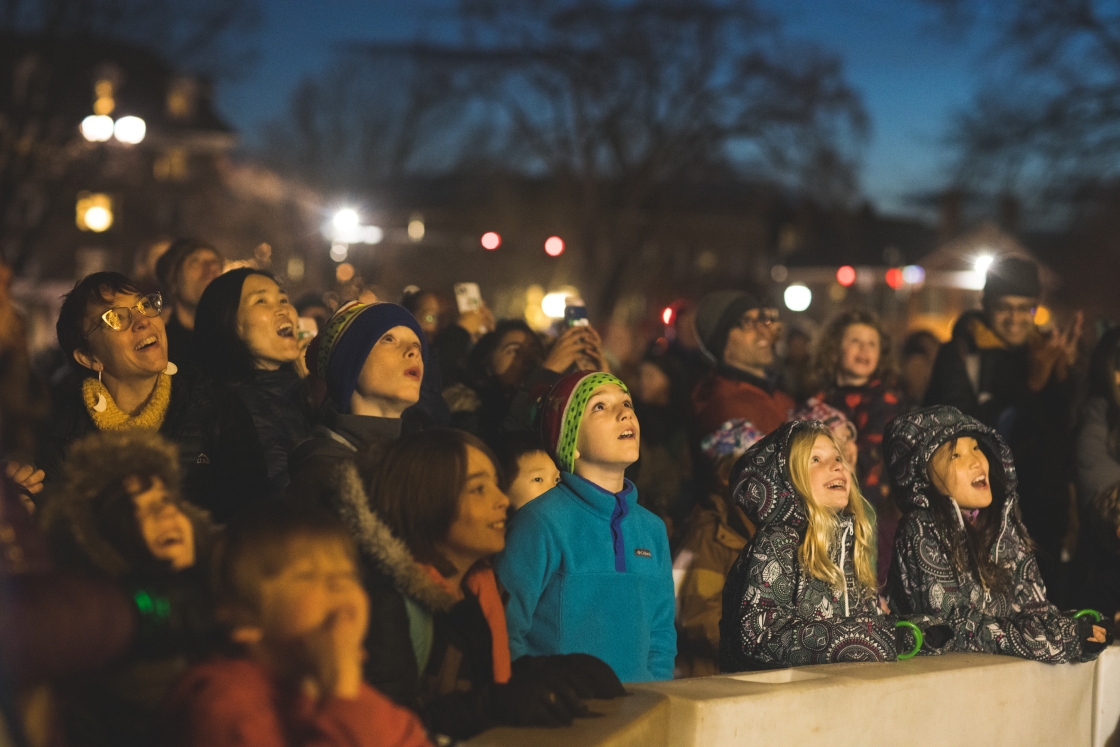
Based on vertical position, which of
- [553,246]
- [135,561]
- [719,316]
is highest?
[553,246]

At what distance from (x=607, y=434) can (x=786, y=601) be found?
0.92 metres

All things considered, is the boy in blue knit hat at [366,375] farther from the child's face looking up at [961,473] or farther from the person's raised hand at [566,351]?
the child's face looking up at [961,473]

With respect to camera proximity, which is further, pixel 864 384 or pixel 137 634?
pixel 864 384

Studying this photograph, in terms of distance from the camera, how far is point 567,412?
16.6 ft

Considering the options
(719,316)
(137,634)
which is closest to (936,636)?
(719,316)

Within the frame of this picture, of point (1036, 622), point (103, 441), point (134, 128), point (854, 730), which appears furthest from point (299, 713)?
point (134, 128)

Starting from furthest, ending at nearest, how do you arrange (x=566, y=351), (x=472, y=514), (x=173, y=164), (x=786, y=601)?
1. (x=173, y=164)
2. (x=566, y=351)
3. (x=786, y=601)
4. (x=472, y=514)

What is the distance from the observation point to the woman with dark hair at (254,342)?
5703 mm

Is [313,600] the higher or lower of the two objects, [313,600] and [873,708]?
the higher

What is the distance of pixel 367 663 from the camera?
3.52 metres

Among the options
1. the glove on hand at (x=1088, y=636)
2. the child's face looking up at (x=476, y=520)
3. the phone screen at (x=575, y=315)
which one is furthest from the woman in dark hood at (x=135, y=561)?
the phone screen at (x=575, y=315)

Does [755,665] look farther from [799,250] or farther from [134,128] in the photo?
[799,250]

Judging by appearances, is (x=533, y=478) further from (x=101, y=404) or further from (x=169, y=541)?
(x=169, y=541)

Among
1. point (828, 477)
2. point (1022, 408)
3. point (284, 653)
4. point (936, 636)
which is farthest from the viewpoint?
point (1022, 408)
